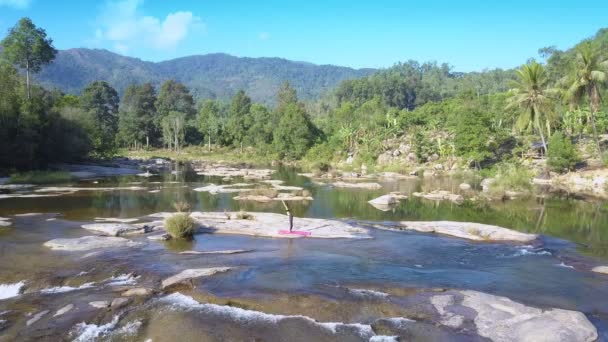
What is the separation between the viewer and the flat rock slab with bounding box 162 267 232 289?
53.6 feet

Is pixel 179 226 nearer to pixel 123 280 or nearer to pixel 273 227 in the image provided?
pixel 273 227

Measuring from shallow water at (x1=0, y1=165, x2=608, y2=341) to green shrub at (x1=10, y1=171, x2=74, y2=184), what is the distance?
20.6 m

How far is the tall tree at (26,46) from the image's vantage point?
62.0 metres

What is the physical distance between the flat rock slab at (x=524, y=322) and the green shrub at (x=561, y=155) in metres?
47.8

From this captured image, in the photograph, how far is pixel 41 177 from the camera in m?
52.2

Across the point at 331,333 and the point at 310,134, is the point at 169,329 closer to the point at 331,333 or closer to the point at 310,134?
the point at 331,333

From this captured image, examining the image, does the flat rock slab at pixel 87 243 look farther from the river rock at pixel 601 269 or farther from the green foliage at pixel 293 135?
the green foliage at pixel 293 135

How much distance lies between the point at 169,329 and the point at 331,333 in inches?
174

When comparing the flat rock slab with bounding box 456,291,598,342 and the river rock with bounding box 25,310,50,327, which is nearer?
the flat rock slab with bounding box 456,291,598,342

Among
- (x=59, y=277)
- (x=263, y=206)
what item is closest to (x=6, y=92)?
(x=263, y=206)

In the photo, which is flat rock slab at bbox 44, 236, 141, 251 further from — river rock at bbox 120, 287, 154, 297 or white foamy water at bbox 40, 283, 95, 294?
river rock at bbox 120, 287, 154, 297

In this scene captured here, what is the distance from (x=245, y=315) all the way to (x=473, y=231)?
16.6m

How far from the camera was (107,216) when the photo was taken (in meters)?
31.3

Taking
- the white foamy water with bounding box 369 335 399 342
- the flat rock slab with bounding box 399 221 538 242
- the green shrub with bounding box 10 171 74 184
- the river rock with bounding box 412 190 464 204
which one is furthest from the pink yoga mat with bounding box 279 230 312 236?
the green shrub with bounding box 10 171 74 184
